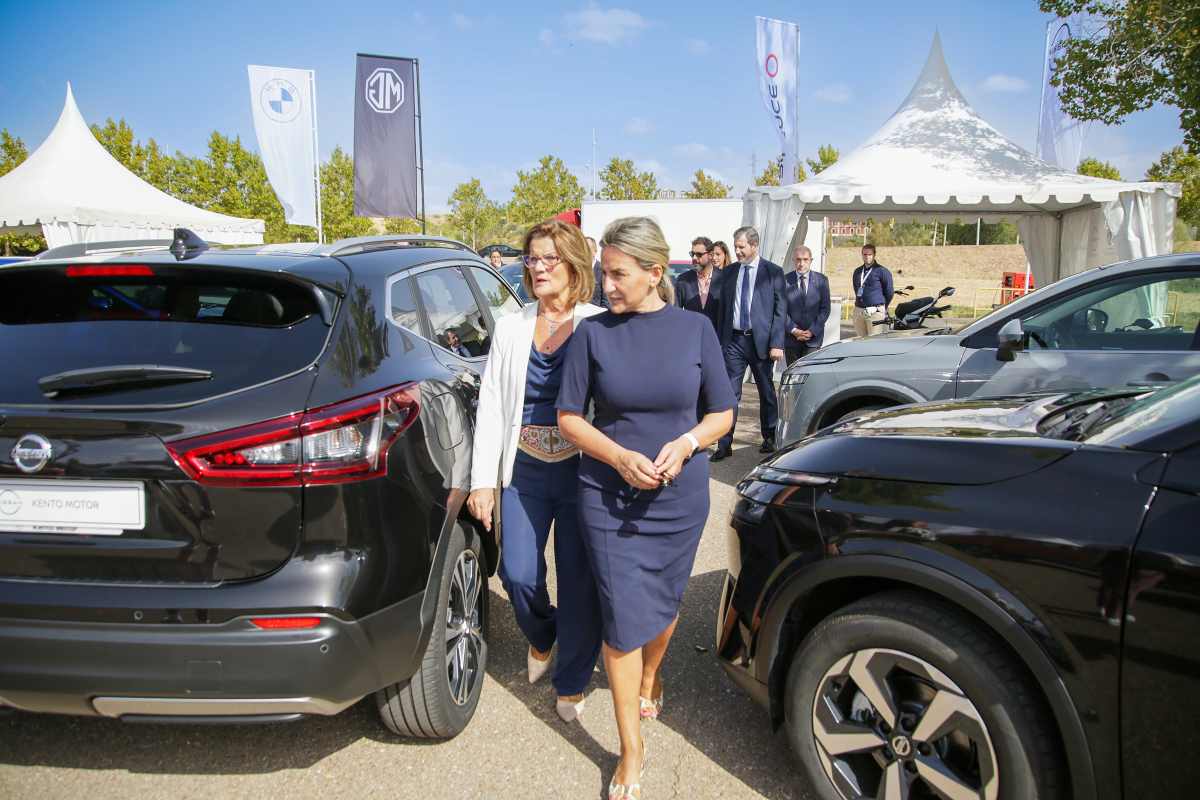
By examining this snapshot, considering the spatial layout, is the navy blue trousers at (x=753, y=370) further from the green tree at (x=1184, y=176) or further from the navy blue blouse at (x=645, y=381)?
the green tree at (x=1184, y=176)

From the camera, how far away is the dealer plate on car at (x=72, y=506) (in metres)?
2.06

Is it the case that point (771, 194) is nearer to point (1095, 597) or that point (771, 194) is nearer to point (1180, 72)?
point (1180, 72)

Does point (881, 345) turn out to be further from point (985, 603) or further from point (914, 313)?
point (985, 603)

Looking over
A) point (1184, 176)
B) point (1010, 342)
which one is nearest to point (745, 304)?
point (1010, 342)

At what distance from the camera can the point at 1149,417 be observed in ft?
6.52

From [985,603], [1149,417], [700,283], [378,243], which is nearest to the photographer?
[985,603]

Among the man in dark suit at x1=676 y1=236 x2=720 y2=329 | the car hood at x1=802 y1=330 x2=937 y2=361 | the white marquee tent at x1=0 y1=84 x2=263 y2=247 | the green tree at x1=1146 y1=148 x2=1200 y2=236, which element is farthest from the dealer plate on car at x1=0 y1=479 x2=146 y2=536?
the green tree at x1=1146 y1=148 x2=1200 y2=236

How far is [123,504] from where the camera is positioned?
2061 mm

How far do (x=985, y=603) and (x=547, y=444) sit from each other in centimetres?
145

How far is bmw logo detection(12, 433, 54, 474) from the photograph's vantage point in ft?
6.77

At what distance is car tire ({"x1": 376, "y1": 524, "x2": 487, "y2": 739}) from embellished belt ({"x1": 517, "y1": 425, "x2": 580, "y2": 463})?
0.38 metres

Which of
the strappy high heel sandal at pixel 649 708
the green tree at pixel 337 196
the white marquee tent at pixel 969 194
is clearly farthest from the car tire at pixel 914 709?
the green tree at pixel 337 196

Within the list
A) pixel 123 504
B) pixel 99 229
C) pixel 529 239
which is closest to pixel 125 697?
pixel 123 504

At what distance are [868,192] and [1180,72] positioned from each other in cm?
436
